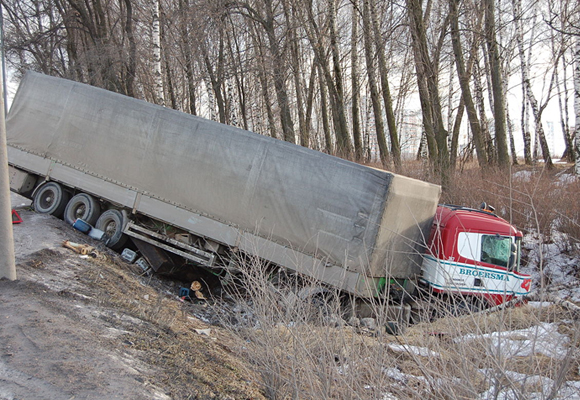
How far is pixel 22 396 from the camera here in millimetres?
3240

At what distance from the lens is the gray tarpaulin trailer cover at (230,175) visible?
7633 millimetres

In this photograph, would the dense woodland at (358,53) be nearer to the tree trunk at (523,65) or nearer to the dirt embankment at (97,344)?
the tree trunk at (523,65)

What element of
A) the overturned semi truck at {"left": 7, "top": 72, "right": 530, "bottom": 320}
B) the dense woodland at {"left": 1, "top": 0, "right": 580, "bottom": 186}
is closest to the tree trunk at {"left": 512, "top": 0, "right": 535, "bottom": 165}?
the dense woodland at {"left": 1, "top": 0, "right": 580, "bottom": 186}

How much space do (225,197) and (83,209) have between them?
12.3ft

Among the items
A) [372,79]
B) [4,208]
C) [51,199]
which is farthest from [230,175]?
[372,79]

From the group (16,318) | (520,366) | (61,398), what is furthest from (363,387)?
(16,318)

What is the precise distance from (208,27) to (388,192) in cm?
1154

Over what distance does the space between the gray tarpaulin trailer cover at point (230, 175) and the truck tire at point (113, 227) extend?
633 mm

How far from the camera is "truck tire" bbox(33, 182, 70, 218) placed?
32.9 ft

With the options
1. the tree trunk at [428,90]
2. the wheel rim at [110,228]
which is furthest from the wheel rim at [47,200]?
the tree trunk at [428,90]

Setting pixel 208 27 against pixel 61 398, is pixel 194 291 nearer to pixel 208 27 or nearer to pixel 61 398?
pixel 61 398

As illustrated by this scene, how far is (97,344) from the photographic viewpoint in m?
A: 4.26

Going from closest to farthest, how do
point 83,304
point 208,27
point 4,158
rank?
1. point 4,158
2. point 83,304
3. point 208,27

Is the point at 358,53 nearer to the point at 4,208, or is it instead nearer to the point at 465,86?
the point at 465,86
